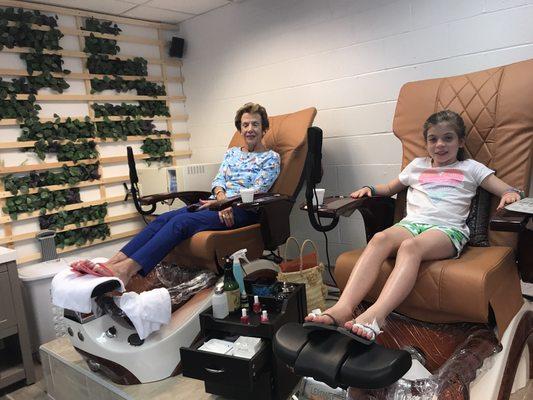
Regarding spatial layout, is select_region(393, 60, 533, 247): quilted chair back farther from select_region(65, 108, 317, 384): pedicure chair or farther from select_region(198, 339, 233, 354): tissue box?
select_region(198, 339, 233, 354): tissue box

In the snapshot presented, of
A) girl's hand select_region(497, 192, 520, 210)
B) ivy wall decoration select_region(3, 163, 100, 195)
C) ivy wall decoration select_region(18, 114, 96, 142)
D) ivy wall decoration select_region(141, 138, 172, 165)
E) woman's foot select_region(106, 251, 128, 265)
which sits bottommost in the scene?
woman's foot select_region(106, 251, 128, 265)

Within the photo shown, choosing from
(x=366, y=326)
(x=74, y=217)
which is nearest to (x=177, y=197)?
(x=74, y=217)

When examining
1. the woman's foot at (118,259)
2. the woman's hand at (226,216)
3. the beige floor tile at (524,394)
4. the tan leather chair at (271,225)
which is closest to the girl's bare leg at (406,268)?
the beige floor tile at (524,394)

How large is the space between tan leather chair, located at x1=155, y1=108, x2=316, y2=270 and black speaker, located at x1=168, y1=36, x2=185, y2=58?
1.49m

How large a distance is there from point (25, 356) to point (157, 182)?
59.5 inches

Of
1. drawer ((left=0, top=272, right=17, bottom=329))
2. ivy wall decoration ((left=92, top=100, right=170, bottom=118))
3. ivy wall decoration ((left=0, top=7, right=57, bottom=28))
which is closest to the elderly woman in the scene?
drawer ((left=0, top=272, right=17, bottom=329))

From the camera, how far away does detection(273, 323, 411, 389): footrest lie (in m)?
1.18

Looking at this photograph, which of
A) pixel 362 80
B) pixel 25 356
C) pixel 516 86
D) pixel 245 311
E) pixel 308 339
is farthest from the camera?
pixel 362 80

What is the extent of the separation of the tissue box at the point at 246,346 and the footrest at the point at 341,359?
0.93ft

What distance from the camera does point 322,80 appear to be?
9.71 ft

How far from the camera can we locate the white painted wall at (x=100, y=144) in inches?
115

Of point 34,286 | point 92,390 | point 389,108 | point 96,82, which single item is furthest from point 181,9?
point 92,390

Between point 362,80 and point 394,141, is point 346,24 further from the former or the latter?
point 394,141

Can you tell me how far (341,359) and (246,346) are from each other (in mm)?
525
